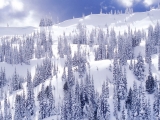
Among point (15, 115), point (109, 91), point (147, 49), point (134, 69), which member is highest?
point (147, 49)

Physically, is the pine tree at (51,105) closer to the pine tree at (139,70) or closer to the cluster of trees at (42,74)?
the cluster of trees at (42,74)

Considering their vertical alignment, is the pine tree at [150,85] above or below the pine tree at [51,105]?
above

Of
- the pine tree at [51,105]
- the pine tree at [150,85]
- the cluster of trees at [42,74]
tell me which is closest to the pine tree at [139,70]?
the pine tree at [150,85]

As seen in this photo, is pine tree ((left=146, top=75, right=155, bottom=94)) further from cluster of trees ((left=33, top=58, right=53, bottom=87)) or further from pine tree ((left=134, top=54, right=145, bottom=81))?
cluster of trees ((left=33, top=58, right=53, bottom=87))

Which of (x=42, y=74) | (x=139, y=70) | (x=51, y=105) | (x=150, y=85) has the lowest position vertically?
(x=51, y=105)

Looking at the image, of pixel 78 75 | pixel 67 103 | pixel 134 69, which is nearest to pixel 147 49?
pixel 134 69

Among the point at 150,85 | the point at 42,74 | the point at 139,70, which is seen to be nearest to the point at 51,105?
the point at 42,74

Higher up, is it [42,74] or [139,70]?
[139,70]

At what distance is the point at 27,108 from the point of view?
5659 inches

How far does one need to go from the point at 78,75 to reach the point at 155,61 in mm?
60005

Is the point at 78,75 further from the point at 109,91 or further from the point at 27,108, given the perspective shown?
the point at 27,108

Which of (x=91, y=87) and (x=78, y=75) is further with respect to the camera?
(x=78, y=75)

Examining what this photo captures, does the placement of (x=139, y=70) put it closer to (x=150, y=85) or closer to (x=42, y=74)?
(x=150, y=85)

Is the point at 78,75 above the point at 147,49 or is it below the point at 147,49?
below
